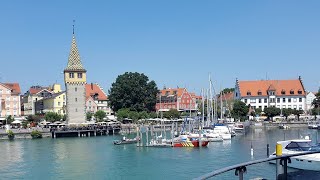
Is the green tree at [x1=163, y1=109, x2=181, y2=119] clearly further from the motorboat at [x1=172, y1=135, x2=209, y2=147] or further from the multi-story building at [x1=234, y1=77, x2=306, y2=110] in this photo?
the motorboat at [x1=172, y1=135, x2=209, y2=147]

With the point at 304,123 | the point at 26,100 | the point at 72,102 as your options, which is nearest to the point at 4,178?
the point at 72,102

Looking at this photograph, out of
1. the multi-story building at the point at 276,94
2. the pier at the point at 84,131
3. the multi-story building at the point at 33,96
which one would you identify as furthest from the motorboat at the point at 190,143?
the multi-story building at the point at 33,96

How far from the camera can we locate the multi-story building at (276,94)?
9775 cm

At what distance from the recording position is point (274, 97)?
97.9m

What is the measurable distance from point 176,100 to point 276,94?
23.2 meters

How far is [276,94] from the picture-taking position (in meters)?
98.0

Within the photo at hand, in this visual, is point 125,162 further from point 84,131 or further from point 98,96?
point 98,96

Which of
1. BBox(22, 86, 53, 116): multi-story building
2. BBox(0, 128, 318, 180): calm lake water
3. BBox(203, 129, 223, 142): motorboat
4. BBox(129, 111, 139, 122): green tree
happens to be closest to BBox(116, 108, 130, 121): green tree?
BBox(129, 111, 139, 122): green tree

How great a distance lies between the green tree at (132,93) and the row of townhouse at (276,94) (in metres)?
21.3

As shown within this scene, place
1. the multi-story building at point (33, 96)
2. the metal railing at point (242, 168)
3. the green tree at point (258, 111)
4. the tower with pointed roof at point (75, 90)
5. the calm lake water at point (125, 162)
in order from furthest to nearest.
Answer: the multi-story building at point (33, 96) → the green tree at point (258, 111) → the tower with pointed roof at point (75, 90) → the calm lake water at point (125, 162) → the metal railing at point (242, 168)

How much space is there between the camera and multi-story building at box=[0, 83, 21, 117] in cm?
9197

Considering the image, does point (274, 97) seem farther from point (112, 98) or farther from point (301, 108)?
point (112, 98)

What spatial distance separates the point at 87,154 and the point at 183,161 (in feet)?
40.2

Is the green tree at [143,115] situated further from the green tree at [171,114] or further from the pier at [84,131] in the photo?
the pier at [84,131]
